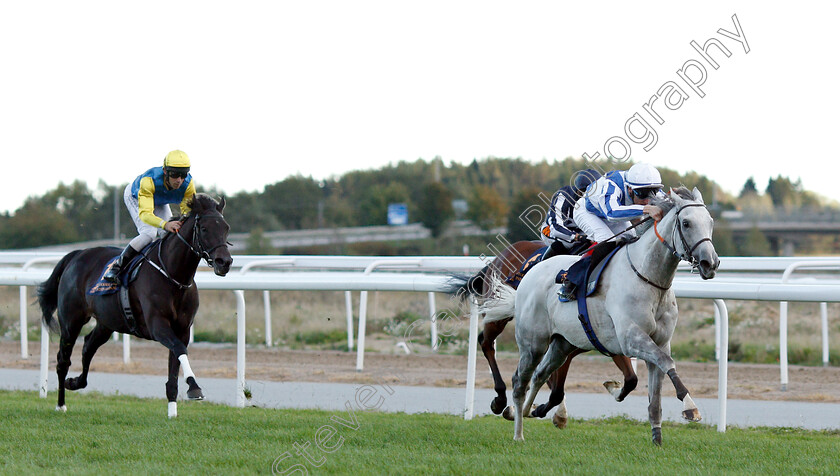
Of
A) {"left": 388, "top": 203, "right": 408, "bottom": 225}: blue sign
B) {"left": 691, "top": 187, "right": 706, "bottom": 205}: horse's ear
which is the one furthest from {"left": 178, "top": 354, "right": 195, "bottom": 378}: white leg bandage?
{"left": 388, "top": 203, "right": 408, "bottom": 225}: blue sign

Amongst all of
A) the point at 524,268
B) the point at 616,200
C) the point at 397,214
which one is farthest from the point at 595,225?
the point at 397,214

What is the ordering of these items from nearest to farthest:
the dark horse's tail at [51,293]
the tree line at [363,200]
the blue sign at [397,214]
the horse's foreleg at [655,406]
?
the horse's foreleg at [655,406], the dark horse's tail at [51,293], the tree line at [363,200], the blue sign at [397,214]

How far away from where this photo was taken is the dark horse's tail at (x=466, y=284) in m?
6.91

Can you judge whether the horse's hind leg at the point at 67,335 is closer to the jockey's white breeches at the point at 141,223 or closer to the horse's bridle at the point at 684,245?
the jockey's white breeches at the point at 141,223

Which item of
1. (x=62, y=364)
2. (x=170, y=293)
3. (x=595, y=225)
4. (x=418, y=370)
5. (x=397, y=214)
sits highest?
(x=397, y=214)

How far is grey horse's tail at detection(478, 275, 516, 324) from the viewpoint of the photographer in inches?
243

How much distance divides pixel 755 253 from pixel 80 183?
1116 inches

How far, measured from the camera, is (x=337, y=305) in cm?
1677

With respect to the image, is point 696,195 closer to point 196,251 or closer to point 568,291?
point 568,291

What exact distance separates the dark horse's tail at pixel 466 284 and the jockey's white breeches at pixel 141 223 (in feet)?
7.12

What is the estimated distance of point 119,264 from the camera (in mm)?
6707

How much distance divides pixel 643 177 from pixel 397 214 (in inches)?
1358

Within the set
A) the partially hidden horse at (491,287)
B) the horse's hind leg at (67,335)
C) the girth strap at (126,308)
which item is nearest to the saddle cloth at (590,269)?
the partially hidden horse at (491,287)

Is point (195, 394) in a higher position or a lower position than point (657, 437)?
higher
